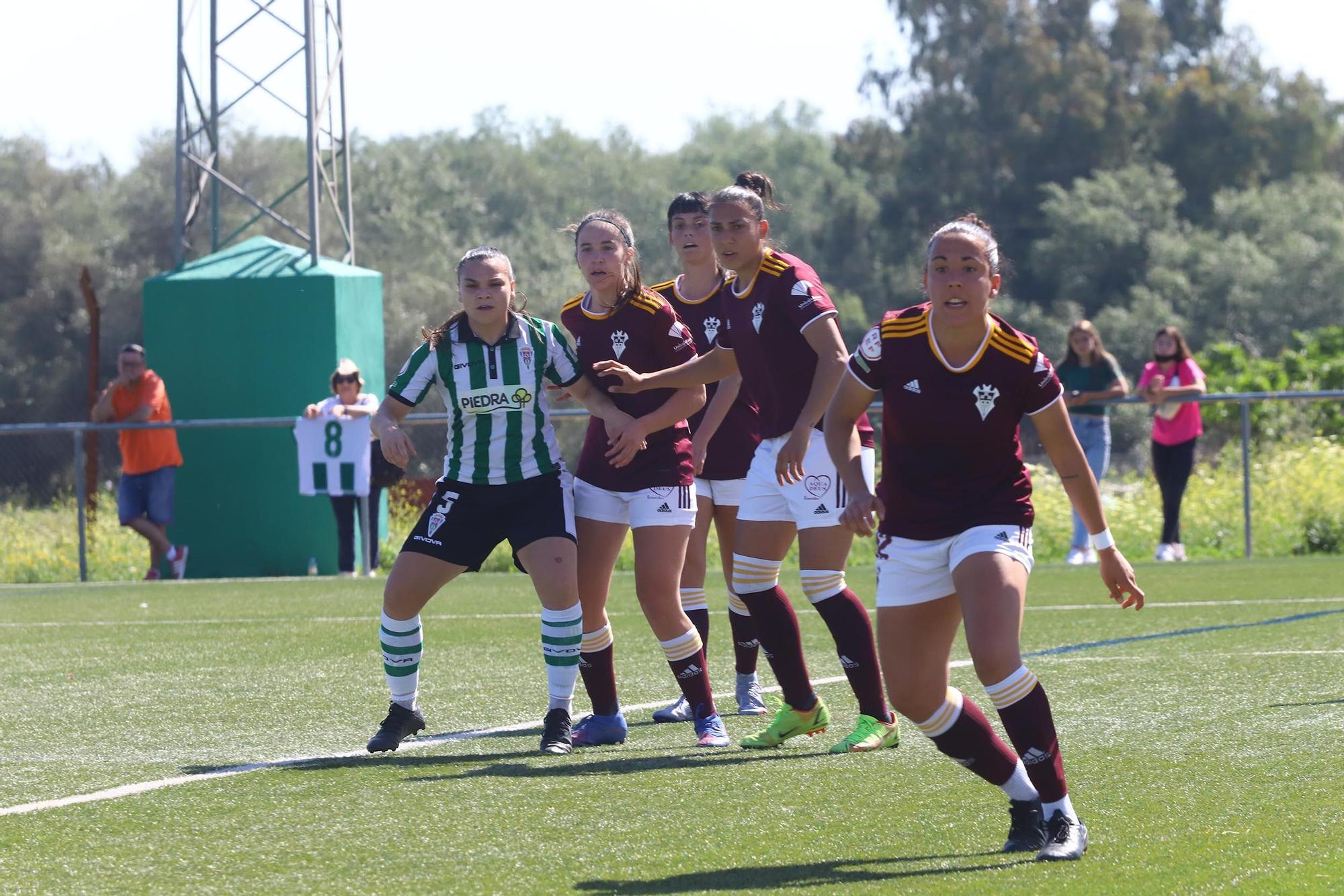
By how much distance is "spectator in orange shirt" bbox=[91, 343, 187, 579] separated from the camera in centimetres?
1659

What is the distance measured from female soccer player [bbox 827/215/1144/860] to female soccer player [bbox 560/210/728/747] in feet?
6.30

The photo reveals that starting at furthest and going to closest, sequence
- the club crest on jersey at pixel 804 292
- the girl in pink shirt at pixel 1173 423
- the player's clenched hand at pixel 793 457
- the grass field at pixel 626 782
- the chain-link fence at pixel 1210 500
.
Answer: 1. the chain-link fence at pixel 1210 500
2. the girl in pink shirt at pixel 1173 423
3. the club crest on jersey at pixel 804 292
4. the player's clenched hand at pixel 793 457
5. the grass field at pixel 626 782

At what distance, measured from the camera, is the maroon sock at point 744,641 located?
25.0 ft

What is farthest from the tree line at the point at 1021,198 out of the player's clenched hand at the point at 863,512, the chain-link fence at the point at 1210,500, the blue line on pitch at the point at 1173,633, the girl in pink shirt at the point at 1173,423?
the player's clenched hand at the point at 863,512

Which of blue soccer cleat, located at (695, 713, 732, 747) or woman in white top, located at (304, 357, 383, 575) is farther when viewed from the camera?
woman in white top, located at (304, 357, 383, 575)

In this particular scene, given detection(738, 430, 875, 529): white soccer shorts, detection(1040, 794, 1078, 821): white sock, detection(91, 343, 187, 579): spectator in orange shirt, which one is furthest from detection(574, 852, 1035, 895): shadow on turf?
detection(91, 343, 187, 579): spectator in orange shirt

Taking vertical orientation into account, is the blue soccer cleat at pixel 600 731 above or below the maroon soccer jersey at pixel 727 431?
below

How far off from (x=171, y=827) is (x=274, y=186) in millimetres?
51001

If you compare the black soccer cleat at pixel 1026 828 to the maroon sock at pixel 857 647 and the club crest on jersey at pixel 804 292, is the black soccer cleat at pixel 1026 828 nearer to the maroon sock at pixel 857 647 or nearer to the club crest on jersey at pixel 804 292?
the maroon sock at pixel 857 647

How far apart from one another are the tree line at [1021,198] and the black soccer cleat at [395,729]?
44861mm

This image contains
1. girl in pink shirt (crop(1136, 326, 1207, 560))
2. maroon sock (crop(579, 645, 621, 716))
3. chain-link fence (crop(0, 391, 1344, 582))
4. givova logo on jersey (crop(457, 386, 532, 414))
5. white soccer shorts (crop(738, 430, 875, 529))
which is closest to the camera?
white soccer shorts (crop(738, 430, 875, 529))

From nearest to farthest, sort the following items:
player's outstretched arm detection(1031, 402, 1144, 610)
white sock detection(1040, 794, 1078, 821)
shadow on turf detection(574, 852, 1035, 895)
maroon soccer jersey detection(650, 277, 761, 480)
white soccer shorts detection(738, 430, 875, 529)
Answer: shadow on turf detection(574, 852, 1035, 895) → white sock detection(1040, 794, 1078, 821) → player's outstretched arm detection(1031, 402, 1144, 610) → white soccer shorts detection(738, 430, 875, 529) → maroon soccer jersey detection(650, 277, 761, 480)

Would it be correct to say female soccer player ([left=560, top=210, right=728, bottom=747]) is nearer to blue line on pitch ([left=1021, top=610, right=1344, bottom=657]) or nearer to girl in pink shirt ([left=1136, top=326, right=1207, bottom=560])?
blue line on pitch ([left=1021, top=610, right=1344, bottom=657])

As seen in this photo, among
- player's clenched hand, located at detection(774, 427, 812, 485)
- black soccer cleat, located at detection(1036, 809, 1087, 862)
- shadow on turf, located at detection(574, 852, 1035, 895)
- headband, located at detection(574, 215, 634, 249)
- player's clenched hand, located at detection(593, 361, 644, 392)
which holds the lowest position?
shadow on turf, located at detection(574, 852, 1035, 895)
